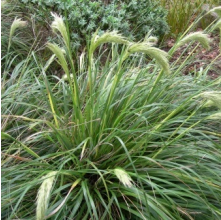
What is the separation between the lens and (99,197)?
243 centimetres

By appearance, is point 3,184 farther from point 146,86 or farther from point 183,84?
point 183,84

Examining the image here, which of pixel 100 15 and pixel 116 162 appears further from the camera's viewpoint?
pixel 100 15

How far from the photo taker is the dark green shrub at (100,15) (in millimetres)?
4352

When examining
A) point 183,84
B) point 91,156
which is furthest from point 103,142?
point 183,84

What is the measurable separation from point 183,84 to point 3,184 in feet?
5.44

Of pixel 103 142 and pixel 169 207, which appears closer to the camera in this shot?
pixel 169 207

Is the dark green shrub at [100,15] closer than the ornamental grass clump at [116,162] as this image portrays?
No

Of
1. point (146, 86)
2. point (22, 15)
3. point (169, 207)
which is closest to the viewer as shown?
point (169, 207)

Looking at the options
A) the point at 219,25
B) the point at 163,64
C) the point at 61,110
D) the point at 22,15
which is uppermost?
the point at 219,25

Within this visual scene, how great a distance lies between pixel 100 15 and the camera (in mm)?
4543

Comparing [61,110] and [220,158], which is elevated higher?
[220,158]

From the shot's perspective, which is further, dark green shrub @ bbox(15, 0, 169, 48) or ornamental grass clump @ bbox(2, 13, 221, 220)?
dark green shrub @ bbox(15, 0, 169, 48)

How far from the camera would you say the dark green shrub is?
4.35m

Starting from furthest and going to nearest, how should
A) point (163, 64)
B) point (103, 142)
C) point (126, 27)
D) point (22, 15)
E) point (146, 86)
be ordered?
1. point (22, 15)
2. point (126, 27)
3. point (146, 86)
4. point (103, 142)
5. point (163, 64)
